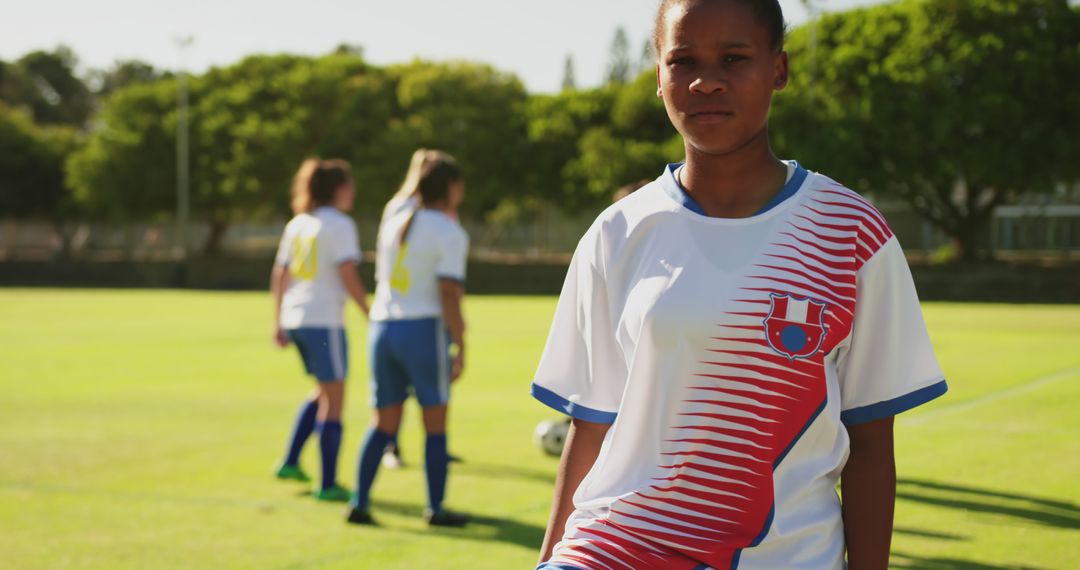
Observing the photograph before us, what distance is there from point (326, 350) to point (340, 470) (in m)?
1.47

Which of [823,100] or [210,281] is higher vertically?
[823,100]

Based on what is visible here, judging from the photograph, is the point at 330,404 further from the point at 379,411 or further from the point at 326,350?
the point at 379,411

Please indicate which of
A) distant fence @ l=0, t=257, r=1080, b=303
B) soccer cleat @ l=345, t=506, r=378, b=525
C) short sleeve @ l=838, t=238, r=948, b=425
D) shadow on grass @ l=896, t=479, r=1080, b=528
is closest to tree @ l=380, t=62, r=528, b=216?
distant fence @ l=0, t=257, r=1080, b=303

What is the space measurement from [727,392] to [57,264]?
189 feet

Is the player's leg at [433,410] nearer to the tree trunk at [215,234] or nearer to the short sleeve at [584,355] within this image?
the short sleeve at [584,355]

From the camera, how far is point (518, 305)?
33.2 metres

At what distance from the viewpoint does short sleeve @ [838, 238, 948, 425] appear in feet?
7.24

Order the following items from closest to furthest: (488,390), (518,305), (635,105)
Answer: (488,390) → (518,305) → (635,105)

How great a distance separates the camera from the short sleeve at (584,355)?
2365mm

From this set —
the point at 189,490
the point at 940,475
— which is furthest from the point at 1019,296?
the point at 189,490

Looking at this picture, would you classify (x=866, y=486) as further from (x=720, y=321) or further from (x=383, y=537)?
(x=383, y=537)

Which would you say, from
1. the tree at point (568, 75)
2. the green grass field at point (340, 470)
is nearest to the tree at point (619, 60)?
the tree at point (568, 75)

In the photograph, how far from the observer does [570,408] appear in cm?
241

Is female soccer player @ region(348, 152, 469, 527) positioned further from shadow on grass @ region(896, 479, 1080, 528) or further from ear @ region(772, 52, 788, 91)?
ear @ region(772, 52, 788, 91)
